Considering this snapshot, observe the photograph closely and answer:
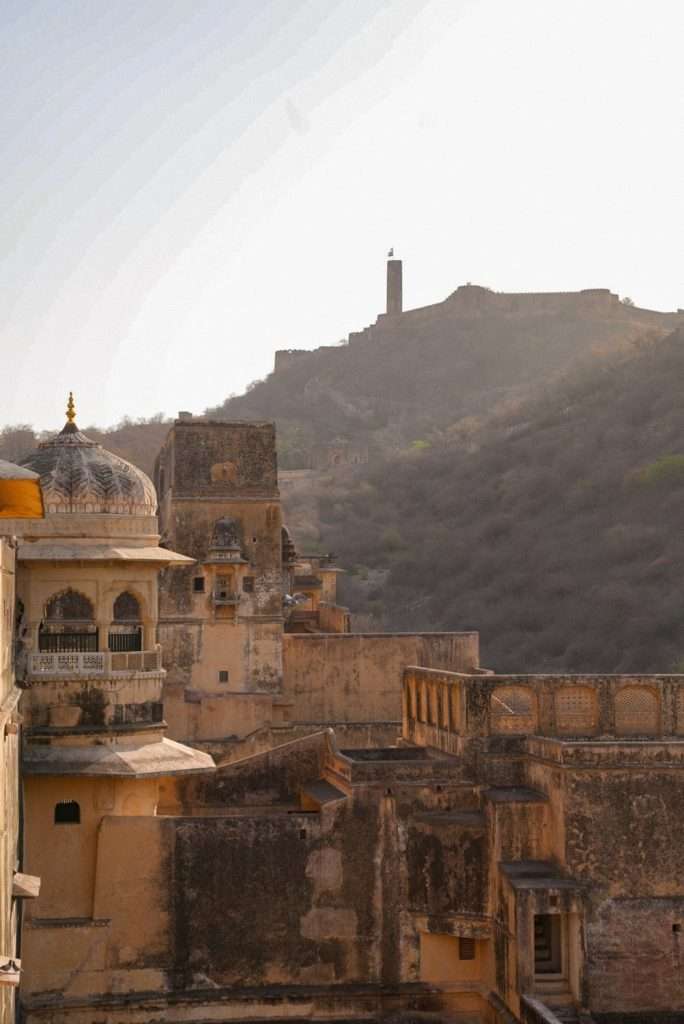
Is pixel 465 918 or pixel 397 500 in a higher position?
pixel 397 500

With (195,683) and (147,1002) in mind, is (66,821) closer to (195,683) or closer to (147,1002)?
(147,1002)

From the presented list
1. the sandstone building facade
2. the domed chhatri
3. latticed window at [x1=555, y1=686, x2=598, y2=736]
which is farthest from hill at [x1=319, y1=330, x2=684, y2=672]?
the domed chhatri

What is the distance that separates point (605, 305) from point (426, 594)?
5114 cm

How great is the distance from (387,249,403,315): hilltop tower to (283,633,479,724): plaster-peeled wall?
72.6 metres

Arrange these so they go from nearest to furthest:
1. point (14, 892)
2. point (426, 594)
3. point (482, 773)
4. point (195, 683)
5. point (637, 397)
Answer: point (14, 892), point (482, 773), point (195, 683), point (426, 594), point (637, 397)

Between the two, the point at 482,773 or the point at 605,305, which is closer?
the point at 482,773

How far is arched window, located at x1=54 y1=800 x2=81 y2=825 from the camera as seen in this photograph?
17.3 meters

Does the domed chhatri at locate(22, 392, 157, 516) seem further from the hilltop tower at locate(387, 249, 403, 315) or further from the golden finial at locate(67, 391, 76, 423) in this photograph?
the hilltop tower at locate(387, 249, 403, 315)

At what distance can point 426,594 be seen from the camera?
56.2m

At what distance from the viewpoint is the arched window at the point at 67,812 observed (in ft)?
56.7

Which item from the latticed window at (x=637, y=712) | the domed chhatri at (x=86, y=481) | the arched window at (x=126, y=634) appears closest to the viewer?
the domed chhatri at (x=86, y=481)

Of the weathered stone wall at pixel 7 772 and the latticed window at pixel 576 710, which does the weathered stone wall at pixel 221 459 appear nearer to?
the latticed window at pixel 576 710

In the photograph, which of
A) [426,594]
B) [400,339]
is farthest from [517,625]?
[400,339]

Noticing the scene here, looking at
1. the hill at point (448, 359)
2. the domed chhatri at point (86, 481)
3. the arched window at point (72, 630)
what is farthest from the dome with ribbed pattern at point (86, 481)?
the hill at point (448, 359)
